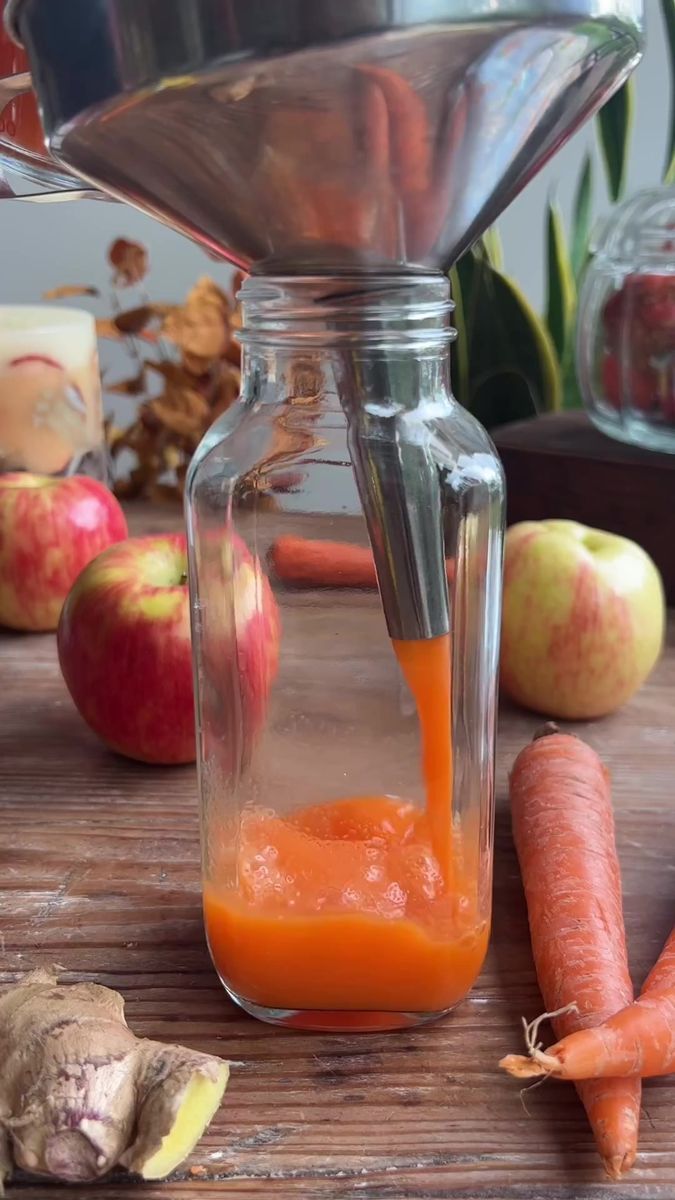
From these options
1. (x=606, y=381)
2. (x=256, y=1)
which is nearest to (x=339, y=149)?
(x=256, y=1)

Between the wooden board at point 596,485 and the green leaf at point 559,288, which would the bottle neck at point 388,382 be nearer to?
the wooden board at point 596,485

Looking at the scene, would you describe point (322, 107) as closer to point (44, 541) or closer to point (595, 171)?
point (44, 541)

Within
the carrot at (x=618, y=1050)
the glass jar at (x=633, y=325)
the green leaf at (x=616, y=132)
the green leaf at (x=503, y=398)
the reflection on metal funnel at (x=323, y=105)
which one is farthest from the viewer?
the green leaf at (x=503, y=398)

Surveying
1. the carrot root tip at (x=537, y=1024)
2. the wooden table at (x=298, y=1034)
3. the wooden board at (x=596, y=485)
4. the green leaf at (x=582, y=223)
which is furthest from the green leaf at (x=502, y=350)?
the carrot root tip at (x=537, y=1024)

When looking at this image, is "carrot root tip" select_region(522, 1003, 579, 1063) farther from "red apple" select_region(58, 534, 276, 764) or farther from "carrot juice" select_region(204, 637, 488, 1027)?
"red apple" select_region(58, 534, 276, 764)

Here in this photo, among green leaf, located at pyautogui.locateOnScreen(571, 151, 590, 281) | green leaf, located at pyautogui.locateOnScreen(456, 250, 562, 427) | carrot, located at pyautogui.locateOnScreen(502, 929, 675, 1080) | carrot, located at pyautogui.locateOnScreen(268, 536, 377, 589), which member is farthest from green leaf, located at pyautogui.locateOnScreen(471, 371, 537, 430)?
carrot, located at pyautogui.locateOnScreen(502, 929, 675, 1080)

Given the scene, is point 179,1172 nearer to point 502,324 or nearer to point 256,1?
point 256,1
